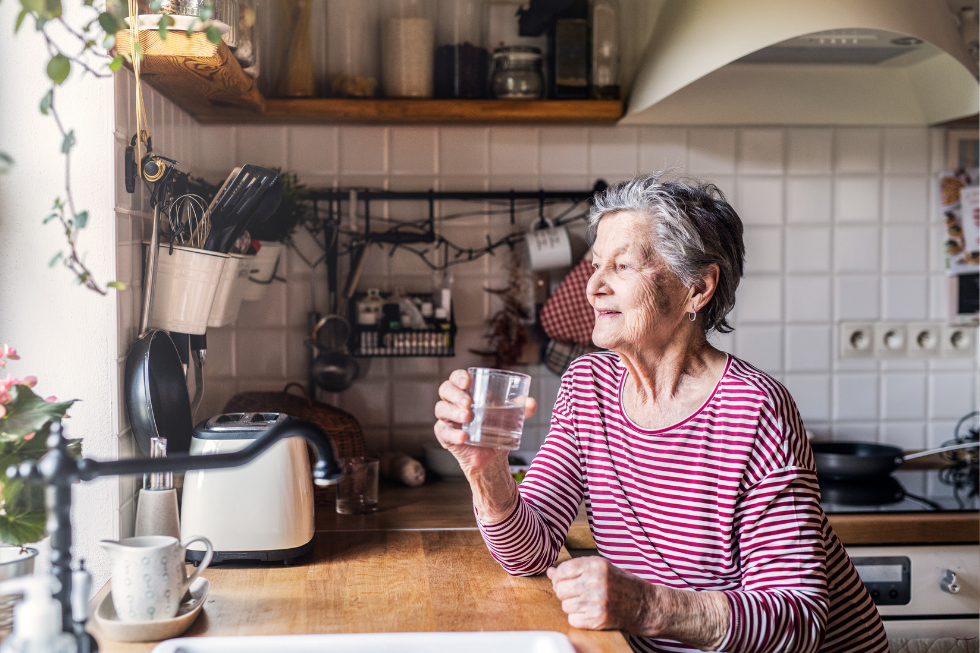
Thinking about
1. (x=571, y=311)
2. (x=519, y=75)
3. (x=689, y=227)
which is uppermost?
(x=519, y=75)

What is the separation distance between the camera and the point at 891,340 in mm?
2225

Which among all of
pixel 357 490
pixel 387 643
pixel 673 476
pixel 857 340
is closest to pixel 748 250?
pixel 857 340

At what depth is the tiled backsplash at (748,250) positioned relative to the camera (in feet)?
6.73

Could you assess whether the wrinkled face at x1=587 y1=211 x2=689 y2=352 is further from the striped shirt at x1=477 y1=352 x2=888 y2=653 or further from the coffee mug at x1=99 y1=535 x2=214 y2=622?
the coffee mug at x1=99 y1=535 x2=214 y2=622

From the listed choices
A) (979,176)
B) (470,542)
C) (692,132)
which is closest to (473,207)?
(692,132)

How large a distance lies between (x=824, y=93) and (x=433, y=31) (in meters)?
1.03

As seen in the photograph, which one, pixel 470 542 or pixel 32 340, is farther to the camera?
pixel 470 542

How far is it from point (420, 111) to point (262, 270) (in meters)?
0.52

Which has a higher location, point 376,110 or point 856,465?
point 376,110

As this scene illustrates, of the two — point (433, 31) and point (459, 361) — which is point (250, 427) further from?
point (433, 31)

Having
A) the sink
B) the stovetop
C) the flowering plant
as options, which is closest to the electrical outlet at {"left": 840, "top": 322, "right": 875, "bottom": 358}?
the stovetop

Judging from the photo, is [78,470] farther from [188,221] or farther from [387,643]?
[188,221]

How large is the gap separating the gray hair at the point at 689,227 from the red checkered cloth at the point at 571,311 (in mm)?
635

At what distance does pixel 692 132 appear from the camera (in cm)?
214
